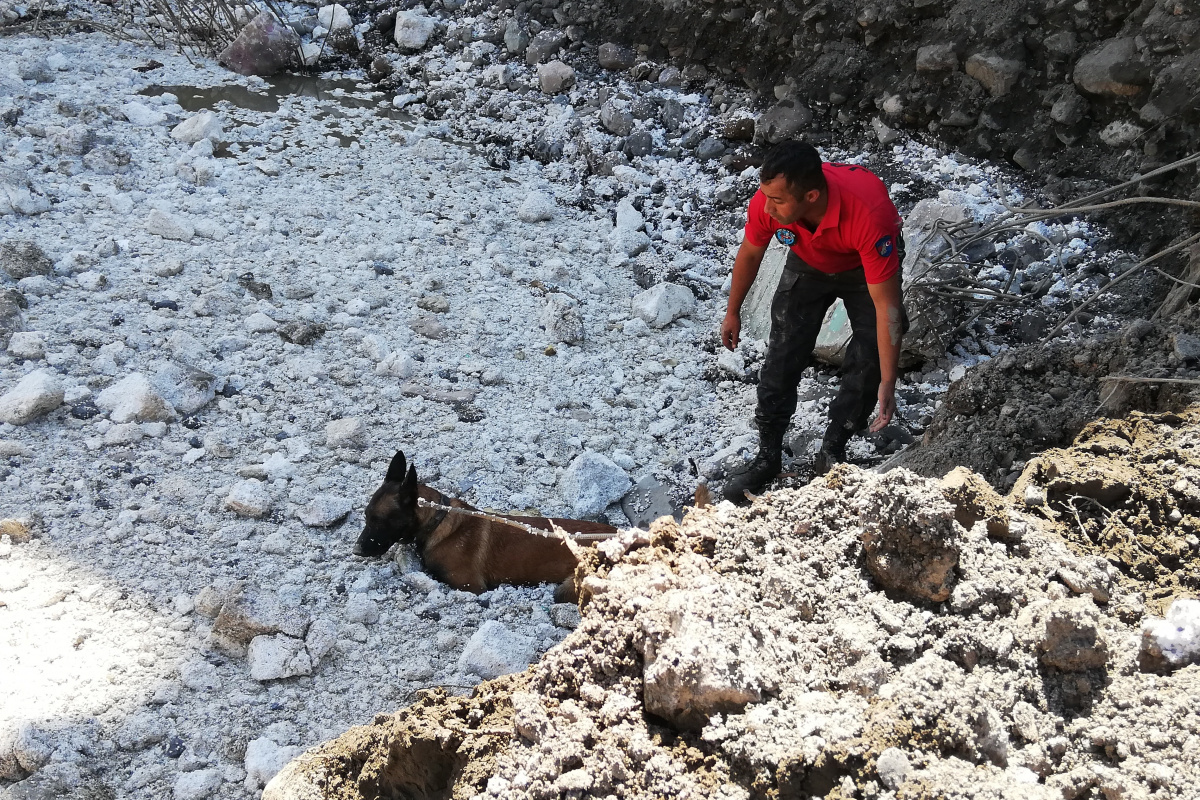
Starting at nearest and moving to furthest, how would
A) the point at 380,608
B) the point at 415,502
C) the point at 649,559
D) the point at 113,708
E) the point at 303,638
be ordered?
the point at 649,559
the point at 113,708
the point at 303,638
the point at 380,608
the point at 415,502

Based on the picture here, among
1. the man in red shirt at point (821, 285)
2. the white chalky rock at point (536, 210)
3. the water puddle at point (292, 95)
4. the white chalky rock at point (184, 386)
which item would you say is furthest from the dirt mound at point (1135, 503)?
the water puddle at point (292, 95)

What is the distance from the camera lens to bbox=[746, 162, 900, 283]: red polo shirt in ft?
12.1

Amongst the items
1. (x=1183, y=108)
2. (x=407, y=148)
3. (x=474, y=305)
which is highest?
(x=1183, y=108)

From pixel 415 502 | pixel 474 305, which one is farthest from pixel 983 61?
pixel 415 502

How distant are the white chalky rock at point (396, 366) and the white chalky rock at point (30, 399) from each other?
167cm

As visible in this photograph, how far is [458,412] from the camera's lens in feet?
17.0

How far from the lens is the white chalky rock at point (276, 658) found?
3531 millimetres

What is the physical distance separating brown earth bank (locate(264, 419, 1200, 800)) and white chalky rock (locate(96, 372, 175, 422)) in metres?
2.95

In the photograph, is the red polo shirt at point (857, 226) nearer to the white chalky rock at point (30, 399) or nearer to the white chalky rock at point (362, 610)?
the white chalky rock at point (362, 610)

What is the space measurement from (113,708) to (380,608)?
42.8 inches

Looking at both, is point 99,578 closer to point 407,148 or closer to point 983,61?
point 407,148

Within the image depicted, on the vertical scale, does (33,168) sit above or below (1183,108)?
below

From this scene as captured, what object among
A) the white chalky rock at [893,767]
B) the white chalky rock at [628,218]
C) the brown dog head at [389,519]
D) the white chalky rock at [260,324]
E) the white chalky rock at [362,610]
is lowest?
the white chalky rock at [362,610]

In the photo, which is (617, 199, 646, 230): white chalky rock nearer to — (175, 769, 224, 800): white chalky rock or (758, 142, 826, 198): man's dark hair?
(758, 142, 826, 198): man's dark hair
